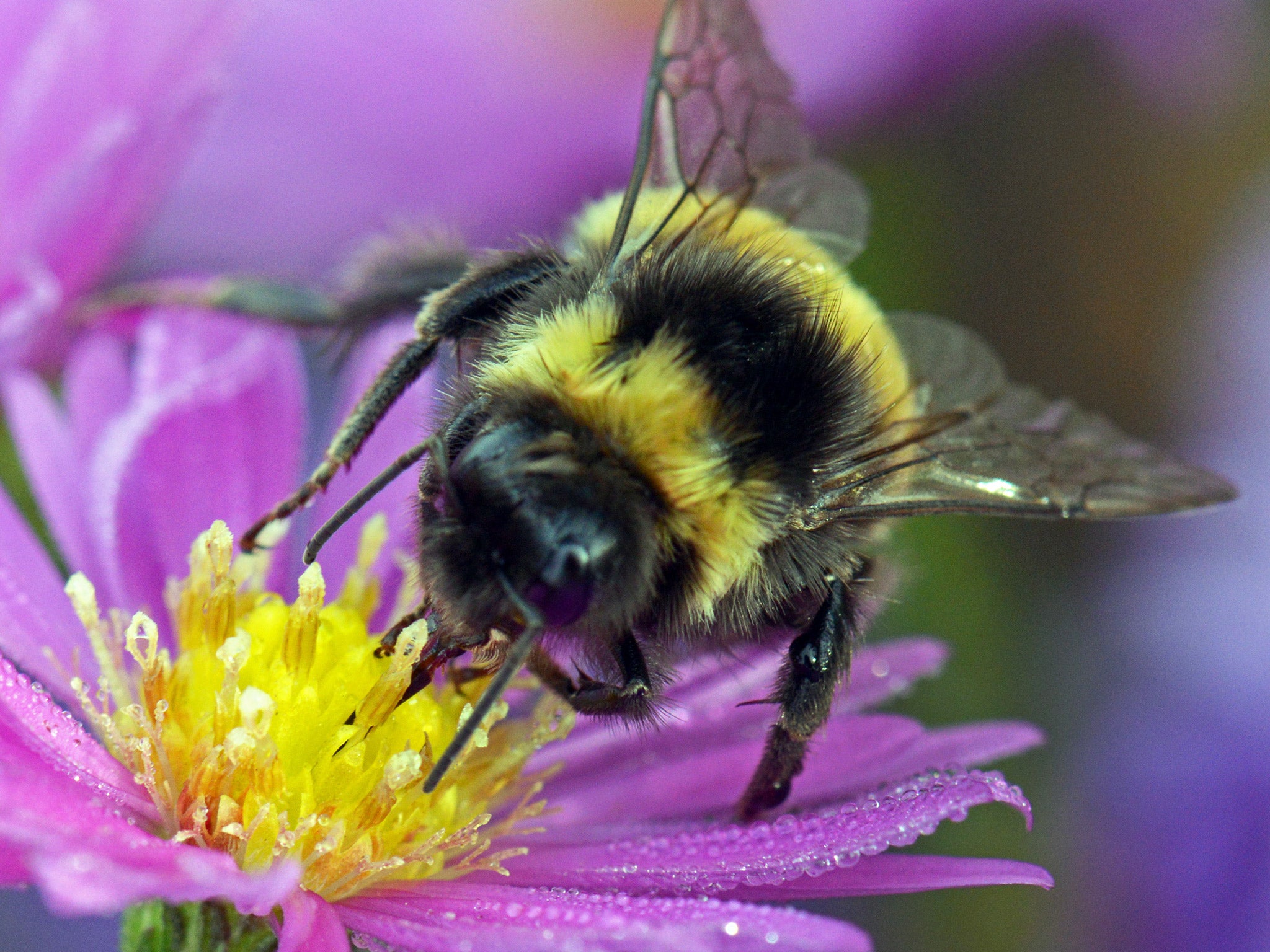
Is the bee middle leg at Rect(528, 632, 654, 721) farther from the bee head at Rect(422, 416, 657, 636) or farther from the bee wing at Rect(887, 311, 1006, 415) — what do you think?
the bee wing at Rect(887, 311, 1006, 415)

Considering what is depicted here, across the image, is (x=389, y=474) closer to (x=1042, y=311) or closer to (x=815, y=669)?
(x=815, y=669)

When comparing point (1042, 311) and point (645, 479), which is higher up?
point (645, 479)

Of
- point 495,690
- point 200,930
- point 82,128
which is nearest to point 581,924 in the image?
point 495,690

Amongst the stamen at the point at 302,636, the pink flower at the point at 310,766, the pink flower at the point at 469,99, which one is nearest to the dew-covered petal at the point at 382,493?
the pink flower at the point at 310,766

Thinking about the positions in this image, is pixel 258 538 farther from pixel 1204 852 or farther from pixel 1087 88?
pixel 1087 88

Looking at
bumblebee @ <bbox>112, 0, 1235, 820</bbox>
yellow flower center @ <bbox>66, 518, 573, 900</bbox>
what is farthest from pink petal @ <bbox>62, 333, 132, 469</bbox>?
bumblebee @ <bbox>112, 0, 1235, 820</bbox>

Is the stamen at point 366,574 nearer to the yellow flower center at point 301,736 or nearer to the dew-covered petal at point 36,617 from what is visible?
the yellow flower center at point 301,736
